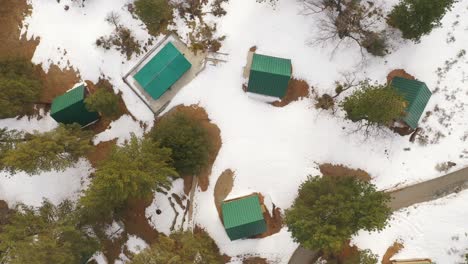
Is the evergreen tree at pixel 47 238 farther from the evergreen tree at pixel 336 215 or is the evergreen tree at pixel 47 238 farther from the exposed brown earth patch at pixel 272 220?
the evergreen tree at pixel 336 215

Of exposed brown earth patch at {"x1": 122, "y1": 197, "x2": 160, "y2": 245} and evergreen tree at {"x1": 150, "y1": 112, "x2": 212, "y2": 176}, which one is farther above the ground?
evergreen tree at {"x1": 150, "y1": 112, "x2": 212, "y2": 176}

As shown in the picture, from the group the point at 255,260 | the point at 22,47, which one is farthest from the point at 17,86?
the point at 255,260

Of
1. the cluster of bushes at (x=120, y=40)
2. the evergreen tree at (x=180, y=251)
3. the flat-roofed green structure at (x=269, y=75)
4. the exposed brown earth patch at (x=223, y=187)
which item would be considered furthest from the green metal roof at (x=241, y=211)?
the cluster of bushes at (x=120, y=40)

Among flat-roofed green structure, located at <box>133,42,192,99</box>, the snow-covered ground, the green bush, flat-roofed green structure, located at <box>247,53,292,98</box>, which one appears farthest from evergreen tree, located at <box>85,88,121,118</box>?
flat-roofed green structure, located at <box>247,53,292,98</box>

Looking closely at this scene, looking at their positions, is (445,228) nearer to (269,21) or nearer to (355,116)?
(355,116)

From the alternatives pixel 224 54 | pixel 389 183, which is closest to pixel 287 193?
pixel 389 183

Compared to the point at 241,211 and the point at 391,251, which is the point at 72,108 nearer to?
the point at 241,211

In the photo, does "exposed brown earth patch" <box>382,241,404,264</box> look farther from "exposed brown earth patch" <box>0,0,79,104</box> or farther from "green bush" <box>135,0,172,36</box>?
"exposed brown earth patch" <box>0,0,79,104</box>
